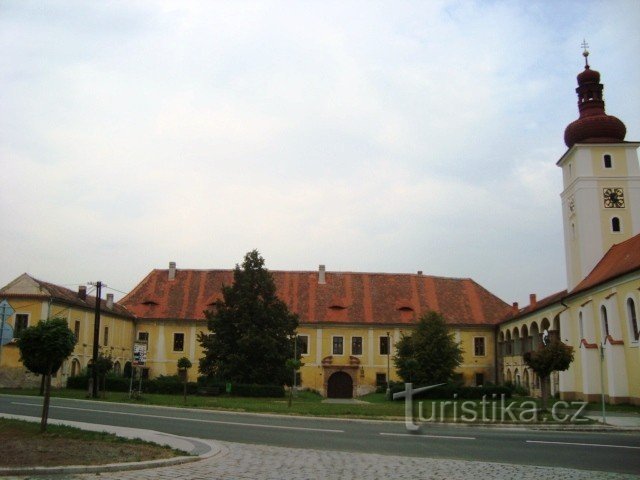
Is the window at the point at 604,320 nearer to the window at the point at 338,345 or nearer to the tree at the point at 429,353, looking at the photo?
the tree at the point at 429,353

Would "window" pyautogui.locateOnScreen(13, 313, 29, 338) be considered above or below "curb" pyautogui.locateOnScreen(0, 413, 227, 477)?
above

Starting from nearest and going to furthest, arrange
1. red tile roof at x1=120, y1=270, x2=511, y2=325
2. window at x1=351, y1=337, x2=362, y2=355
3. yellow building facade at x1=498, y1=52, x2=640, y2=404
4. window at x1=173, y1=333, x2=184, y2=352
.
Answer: yellow building facade at x1=498, y1=52, x2=640, y2=404 < window at x1=351, y1=337, x2=362, y2=355 < window at x1=173, y1=333, x2=184, y2=352 < red tile roof at x1=120, y1=270, x2=511, y2=325

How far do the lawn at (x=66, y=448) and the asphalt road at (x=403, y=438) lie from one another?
10.1 ft

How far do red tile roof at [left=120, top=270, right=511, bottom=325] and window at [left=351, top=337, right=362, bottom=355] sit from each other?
1632 mm

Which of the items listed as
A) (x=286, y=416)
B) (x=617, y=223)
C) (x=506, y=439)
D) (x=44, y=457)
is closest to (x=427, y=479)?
(x=44, y=457)

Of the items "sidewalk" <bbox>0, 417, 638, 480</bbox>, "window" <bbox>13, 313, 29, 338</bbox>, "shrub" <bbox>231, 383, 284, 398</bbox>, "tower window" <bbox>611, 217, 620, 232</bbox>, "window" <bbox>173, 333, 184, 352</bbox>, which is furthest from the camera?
"window" <bbox>173, 333, 184, 352</bbox>

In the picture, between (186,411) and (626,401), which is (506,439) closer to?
(186,411)

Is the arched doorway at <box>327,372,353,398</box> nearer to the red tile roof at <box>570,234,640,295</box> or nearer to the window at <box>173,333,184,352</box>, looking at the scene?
the window at <box>173,333,184,352</box>

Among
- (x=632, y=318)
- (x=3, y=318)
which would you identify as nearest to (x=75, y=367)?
(x=3, y=318)

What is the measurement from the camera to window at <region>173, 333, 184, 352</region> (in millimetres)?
54531

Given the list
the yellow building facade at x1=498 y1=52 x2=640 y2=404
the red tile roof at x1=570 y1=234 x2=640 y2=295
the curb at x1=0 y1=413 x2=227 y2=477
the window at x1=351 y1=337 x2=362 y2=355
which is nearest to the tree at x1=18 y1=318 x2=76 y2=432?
the curb at x1=0 y1=413 x2=227 y2=477

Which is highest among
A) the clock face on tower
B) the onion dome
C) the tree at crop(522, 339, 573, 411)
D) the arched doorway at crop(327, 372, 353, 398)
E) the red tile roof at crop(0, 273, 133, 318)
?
the onion dome

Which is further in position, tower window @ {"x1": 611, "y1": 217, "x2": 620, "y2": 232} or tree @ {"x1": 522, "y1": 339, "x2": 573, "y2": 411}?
tower window @ {"x1": 611, "y1": 217, "x2": 620, "y2": 232}

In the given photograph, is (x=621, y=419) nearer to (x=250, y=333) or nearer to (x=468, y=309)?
(x=250, y=333)
